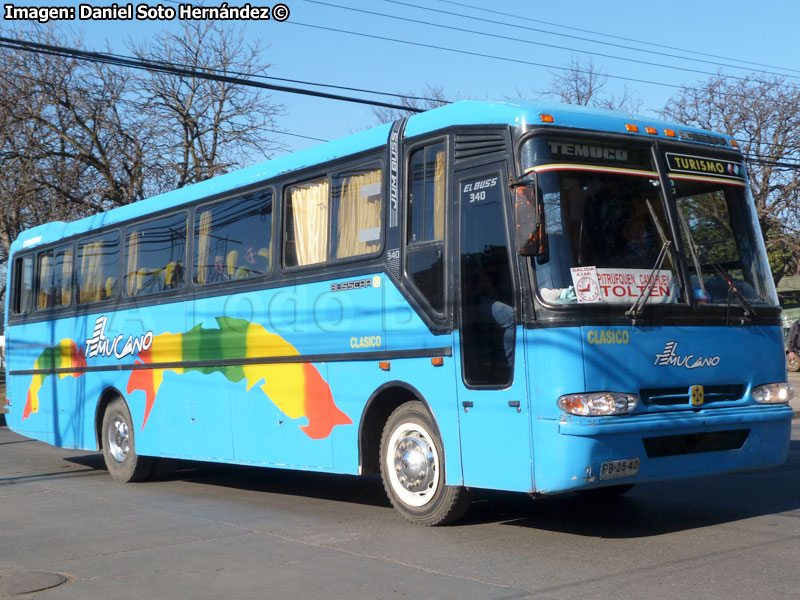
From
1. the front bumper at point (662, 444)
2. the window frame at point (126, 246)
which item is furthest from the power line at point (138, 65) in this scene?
the front bumper at point (662, 444)

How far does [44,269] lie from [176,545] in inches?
330

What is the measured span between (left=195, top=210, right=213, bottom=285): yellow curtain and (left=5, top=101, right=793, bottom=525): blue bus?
479 mm

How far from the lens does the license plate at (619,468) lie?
6.95 metres

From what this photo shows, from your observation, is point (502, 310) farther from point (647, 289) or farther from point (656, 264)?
point (656, 264)

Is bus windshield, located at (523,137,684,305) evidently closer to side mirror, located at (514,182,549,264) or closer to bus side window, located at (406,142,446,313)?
side mirror, located at (514,182,549,264)

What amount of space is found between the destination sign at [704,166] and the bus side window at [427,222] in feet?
6.13

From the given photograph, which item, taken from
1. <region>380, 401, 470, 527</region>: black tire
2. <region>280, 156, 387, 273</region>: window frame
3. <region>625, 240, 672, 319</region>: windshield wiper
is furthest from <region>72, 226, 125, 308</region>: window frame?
<region>625, 240, 672, 319</region>: windshield wiper

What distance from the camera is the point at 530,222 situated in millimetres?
7039

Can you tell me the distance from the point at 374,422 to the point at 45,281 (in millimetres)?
8125

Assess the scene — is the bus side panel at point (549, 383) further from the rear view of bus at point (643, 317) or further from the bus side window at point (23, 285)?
the bus side window at point (23, 285)

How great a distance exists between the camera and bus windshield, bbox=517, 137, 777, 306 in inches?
282

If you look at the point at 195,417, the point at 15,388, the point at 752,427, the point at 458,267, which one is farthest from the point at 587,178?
the point at 15,388

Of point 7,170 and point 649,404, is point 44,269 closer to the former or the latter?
point 649,404

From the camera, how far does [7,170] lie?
2672 cm
